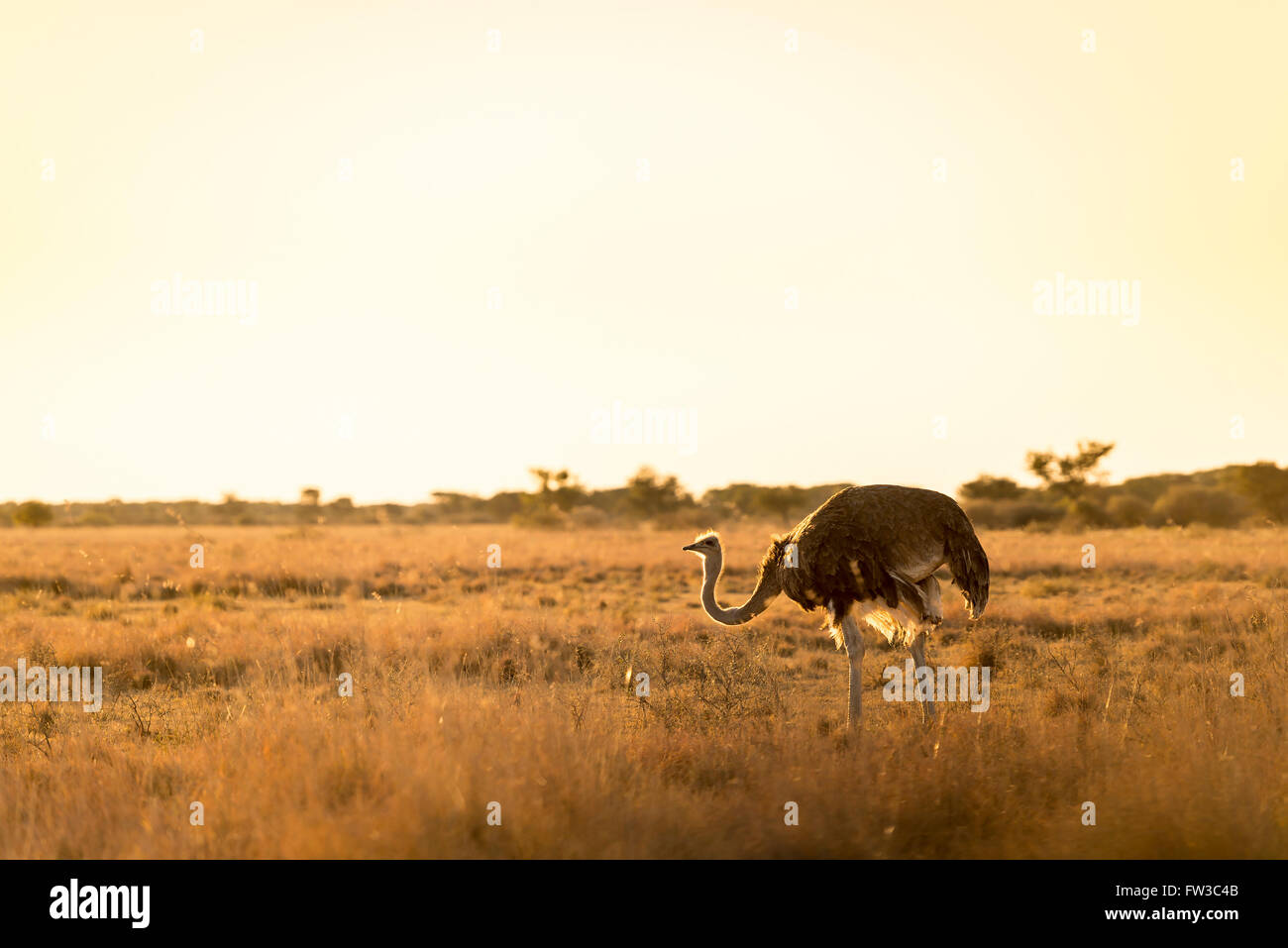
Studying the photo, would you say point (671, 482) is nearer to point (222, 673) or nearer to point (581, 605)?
point (581, 605)

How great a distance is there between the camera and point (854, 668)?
829 cm

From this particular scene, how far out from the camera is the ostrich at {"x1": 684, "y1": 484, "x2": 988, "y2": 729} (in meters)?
8.49

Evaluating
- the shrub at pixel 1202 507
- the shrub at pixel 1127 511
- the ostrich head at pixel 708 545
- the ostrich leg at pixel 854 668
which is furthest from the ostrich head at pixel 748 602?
the shrub at pixel 1202 507

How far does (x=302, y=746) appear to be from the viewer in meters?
6.29

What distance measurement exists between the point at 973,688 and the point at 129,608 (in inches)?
621

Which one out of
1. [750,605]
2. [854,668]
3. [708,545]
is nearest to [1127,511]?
[708,545]

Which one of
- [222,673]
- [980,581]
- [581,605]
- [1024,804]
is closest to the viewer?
[1024,804]

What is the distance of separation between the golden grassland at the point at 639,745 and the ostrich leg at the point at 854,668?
32 cm

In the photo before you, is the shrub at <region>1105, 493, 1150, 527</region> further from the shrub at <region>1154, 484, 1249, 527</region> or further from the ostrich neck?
the ostrich neck

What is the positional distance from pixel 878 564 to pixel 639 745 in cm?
287

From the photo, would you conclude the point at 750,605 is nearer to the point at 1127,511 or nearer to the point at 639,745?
the point at 639,745

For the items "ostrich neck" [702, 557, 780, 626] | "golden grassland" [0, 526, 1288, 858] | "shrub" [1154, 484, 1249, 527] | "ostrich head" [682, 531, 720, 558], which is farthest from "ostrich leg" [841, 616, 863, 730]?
"shrub" [1154, 484, 1249, 527]
